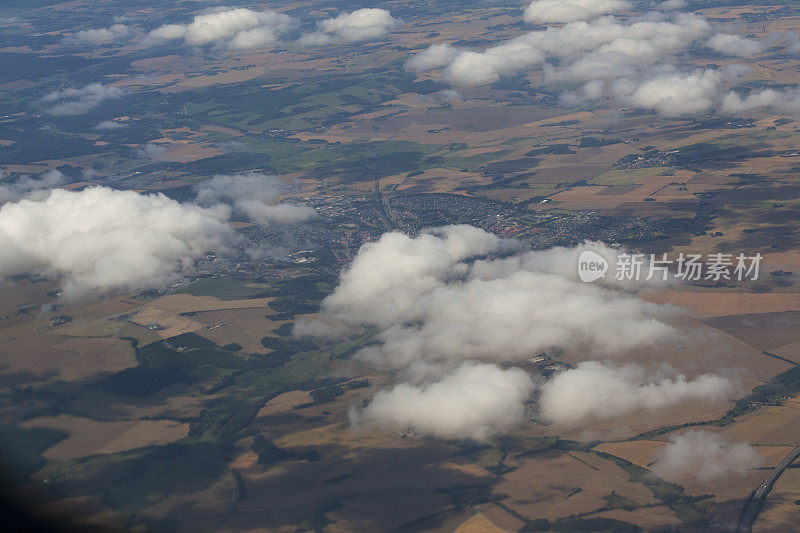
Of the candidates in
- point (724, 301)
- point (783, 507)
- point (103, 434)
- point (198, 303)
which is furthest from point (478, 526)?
point (198, 303)

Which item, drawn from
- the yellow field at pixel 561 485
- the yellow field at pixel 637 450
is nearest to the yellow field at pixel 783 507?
the yellow field at pixel 561 485

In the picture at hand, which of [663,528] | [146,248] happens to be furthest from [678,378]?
[146,248]

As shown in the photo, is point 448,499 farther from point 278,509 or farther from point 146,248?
point 146,248

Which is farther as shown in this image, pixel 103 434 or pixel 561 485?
pixel 103 434

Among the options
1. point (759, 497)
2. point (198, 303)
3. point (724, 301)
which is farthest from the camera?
point (198, 303)

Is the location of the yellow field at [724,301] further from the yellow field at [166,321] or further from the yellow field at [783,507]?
the yellow field at [166,321]

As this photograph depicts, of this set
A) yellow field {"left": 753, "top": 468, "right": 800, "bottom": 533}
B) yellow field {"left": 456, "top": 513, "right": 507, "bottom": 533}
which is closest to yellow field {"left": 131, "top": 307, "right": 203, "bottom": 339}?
yellow field {"left": 456, "top": 513, "right": 507, "bottom": 533}

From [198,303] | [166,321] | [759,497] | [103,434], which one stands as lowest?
[759,497]

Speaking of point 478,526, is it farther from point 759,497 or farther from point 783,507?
point 783,507
